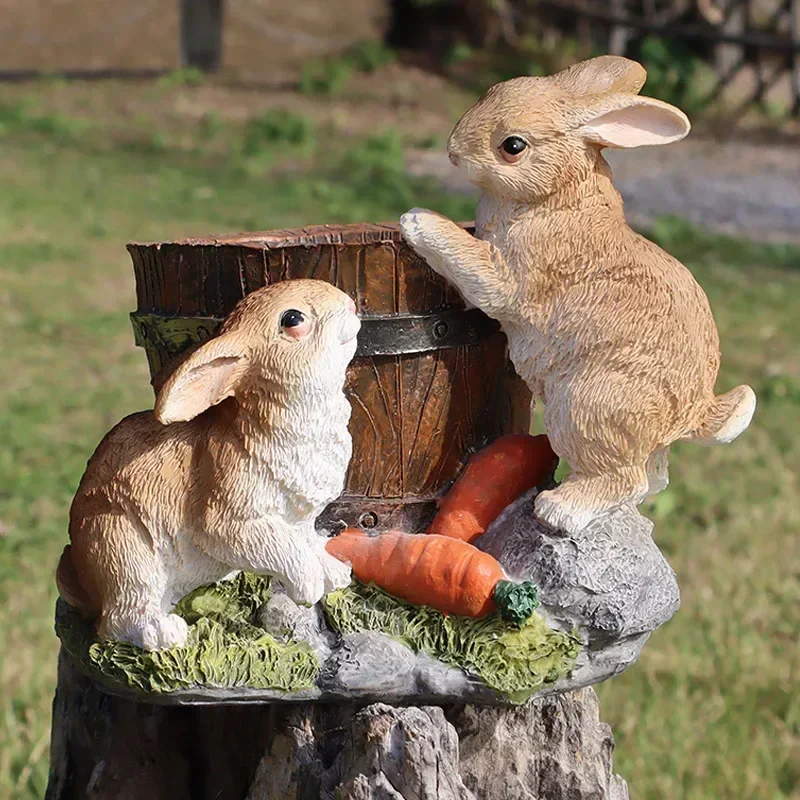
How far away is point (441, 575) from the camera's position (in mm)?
2205

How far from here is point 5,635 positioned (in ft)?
13.0

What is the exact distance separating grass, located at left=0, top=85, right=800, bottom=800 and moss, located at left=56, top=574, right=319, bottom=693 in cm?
145

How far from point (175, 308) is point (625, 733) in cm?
206

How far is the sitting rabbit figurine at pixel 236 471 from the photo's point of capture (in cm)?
207

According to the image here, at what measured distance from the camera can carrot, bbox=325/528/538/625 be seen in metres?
2.18

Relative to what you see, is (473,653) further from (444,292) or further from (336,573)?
(444,292)

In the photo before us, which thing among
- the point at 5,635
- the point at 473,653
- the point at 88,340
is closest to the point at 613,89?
the point at 473,653

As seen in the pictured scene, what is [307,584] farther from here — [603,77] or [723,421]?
[603,77]

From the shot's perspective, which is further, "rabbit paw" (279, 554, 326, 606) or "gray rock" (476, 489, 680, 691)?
"gray rock" (476, 489, 680, 691)

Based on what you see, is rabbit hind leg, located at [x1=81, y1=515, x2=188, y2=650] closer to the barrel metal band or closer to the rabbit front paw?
the barrel metal band

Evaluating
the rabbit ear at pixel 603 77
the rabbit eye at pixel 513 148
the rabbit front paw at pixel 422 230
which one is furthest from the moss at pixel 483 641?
the rabbit ear at pixel 603 77

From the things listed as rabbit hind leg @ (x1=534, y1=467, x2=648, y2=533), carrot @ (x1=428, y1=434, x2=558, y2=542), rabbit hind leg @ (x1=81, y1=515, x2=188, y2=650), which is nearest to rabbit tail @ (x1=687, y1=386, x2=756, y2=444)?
rabbit hind leg @ (x1=534, y1=467, x2=648, y2=533)

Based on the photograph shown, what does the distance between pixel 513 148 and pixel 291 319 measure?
494mm

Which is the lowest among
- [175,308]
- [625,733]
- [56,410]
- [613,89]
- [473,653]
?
[625,733]
